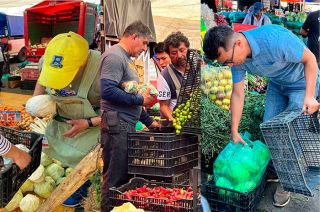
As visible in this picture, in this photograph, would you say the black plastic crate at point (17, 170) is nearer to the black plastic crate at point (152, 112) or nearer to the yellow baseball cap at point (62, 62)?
the yellow baseball cap at point (62, 62)

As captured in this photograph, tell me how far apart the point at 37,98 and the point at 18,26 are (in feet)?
2.36

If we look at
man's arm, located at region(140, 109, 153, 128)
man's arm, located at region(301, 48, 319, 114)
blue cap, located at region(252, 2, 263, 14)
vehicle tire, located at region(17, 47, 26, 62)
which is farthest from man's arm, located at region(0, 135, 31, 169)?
man's arm, located at region(301, 48, 319, 114)

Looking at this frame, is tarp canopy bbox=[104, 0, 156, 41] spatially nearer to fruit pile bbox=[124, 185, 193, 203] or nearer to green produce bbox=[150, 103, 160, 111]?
green produce bbox=[150, 103, 160, 111]

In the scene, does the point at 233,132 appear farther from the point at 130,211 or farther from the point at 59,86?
the point at 59,86

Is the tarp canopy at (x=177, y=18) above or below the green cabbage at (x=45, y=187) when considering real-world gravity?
above

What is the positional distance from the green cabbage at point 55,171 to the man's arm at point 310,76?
228 centimetres

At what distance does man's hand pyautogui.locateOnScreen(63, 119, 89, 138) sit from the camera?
3678 millimetres

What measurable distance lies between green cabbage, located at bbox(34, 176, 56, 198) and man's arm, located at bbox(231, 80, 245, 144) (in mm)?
1853

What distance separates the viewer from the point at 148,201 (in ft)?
10.8

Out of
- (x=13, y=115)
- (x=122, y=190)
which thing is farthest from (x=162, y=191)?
(x=13, y=115)

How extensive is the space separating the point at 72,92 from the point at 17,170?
28.1 inches

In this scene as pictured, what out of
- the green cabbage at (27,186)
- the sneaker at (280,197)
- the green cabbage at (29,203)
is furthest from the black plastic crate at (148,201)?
the green cabbage at (27,186)

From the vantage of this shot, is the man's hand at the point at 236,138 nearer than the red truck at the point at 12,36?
Yes

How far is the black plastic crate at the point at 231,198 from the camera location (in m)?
2.99
